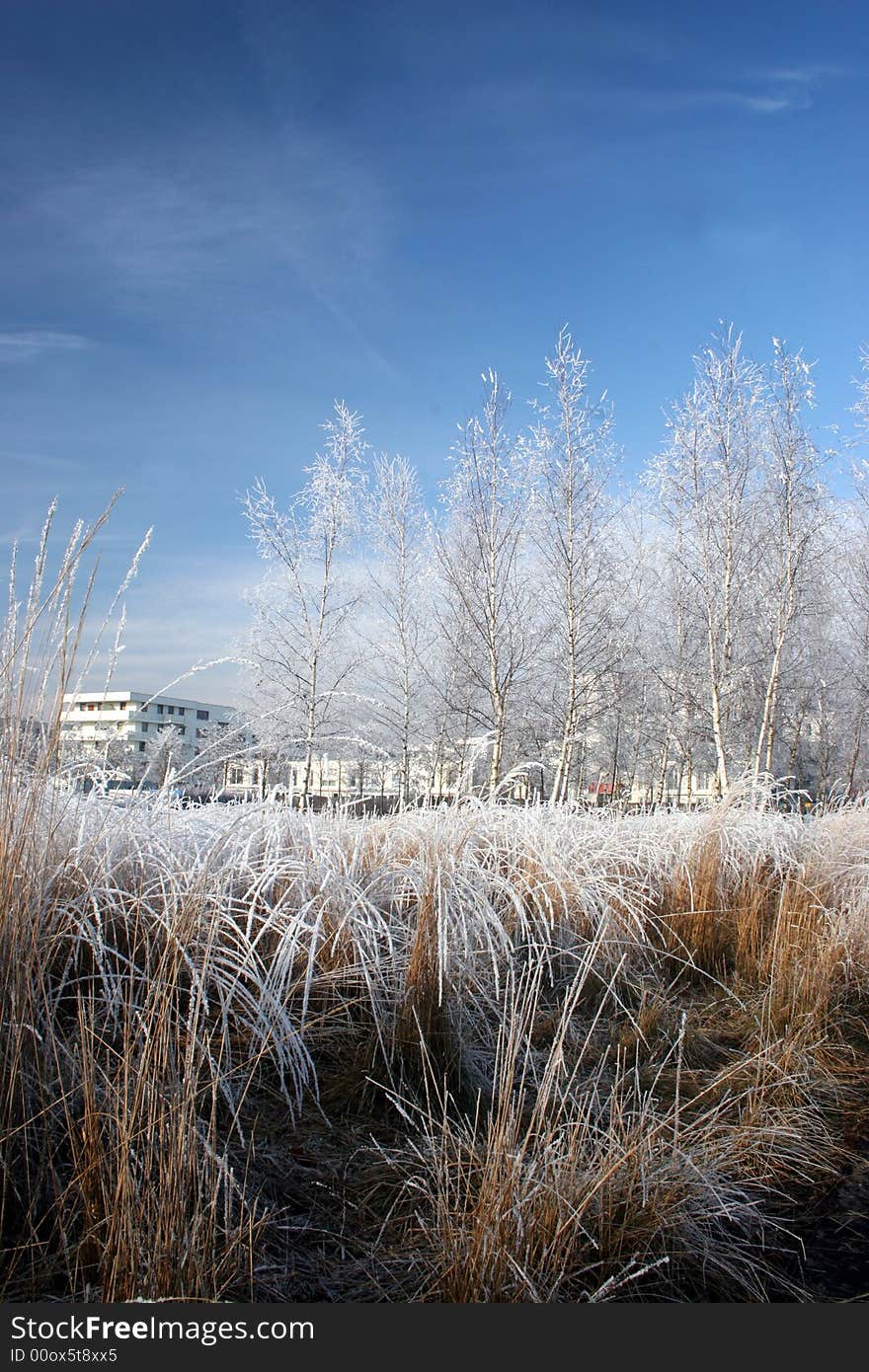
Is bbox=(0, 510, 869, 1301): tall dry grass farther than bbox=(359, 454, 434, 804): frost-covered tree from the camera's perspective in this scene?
No

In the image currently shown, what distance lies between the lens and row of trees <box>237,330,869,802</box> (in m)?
15.9

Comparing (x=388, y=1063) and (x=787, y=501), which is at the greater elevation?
(x=787, y=501)

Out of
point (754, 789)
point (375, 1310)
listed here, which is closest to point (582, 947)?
point (375, 1310)

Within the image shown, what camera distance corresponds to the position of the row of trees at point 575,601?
15.9 meters

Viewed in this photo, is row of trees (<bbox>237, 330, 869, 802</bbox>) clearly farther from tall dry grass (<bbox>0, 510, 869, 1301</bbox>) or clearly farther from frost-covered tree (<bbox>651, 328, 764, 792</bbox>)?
tall dry grass (<bbox>0, 510, 869, 1301</bbox>)

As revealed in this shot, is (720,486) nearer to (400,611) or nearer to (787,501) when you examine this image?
(787,501)

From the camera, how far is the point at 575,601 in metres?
16.2

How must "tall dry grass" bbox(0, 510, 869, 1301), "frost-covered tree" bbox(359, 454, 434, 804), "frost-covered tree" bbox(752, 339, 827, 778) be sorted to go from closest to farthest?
"tall dry grass" bbox(0, 510, 869, 1301), "frost-covered tree" bbox(752, 339, 827, 778), "frost-covered tree" bbox(359, 454, 434, 804)

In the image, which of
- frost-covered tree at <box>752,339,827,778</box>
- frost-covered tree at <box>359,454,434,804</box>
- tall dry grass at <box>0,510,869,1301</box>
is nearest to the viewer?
tall dry grass at <box>0,510,869,1301</box>

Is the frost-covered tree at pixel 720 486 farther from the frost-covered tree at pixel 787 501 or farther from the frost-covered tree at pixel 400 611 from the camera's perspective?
the frost-covered tree at pixel 400 611

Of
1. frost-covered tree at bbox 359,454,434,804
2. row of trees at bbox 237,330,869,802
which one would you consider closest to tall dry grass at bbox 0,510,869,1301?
row of trees at bbox 237,330,869,802

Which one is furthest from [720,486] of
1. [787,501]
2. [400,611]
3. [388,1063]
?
[388,1063]

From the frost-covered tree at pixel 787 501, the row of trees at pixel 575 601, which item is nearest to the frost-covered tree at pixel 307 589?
the row of trees at pixel 575 601

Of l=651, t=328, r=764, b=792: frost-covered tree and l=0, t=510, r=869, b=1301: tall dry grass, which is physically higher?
l=651, t=328, r=764, b=792: frost-covered tree
